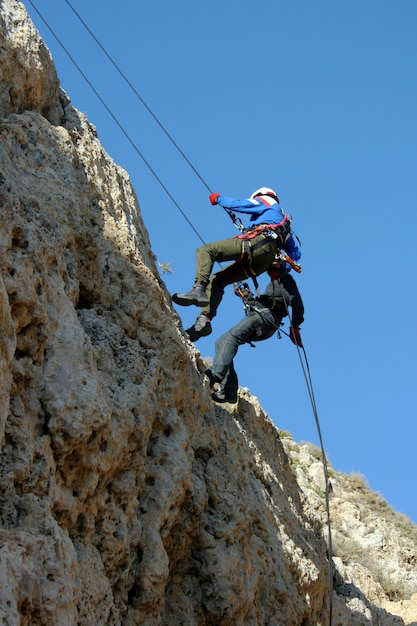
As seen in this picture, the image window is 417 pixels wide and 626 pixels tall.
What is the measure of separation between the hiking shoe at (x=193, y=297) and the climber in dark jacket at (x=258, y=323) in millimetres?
674

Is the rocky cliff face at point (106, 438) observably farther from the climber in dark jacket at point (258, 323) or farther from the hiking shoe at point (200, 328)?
the hiking shoe at point (200, 328)

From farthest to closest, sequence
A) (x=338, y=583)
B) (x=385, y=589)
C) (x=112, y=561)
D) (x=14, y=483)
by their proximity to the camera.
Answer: (x=385, y=589)
(x=338, y=583)
(x=112, y=561)
(x=14, y=483)

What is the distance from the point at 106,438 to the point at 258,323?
4393 millimetres

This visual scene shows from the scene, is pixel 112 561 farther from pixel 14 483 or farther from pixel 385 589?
pixel 385 589

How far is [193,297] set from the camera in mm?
10195

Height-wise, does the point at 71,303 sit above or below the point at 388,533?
below

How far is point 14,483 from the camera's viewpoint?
607 centimetres

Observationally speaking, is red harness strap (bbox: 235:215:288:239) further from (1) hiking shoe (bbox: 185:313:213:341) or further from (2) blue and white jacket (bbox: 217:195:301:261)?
(1) hiking shoe (bbox: 185:313:213:341)

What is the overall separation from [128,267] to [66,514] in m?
2.88

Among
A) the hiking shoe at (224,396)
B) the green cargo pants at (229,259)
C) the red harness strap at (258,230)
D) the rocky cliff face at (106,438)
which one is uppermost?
the red harness strap at (258,230)

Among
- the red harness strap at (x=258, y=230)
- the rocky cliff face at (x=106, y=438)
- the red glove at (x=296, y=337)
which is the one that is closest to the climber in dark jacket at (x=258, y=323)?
the red glove at (x=296, y=337)

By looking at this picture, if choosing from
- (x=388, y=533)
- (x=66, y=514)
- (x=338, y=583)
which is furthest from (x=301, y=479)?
(x=66, y=514)

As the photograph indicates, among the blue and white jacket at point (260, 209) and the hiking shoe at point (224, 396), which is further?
the blue and white jacket at point (260, 209)

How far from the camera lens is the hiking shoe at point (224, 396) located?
10.5 meters
